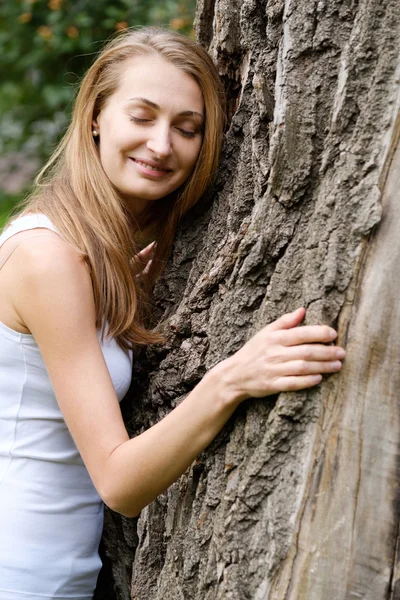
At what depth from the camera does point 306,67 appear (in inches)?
69.4

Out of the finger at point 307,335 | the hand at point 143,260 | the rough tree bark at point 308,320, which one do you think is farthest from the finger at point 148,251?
the finger at point 307,335

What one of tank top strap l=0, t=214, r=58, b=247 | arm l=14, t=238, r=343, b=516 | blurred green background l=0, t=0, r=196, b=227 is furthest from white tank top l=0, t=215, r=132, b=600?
blurred green background l=0, t=0, r=196, b=227

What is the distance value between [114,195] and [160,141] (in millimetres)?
229

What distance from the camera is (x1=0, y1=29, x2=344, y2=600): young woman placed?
5.72 ft

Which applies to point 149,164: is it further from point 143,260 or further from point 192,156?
point 143,260

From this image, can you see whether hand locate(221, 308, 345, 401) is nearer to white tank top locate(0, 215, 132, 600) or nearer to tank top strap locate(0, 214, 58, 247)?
white tank top locate(0, 215, 132, 600)

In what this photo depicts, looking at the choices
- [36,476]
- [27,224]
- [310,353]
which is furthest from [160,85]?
[36,476]

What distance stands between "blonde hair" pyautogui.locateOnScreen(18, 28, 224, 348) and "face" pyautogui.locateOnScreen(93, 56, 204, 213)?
0.03 metres

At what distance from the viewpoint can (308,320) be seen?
63.7 inches

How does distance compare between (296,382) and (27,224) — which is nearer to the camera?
(296,382)

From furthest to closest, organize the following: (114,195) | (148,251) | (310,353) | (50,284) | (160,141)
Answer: (148,251), (114,195), (160,141), (50,284), (310,353)

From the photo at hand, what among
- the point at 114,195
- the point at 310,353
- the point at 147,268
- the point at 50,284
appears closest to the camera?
the point at 310,353

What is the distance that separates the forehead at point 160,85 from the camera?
2.16 metres

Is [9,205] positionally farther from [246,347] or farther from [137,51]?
[246,347]
